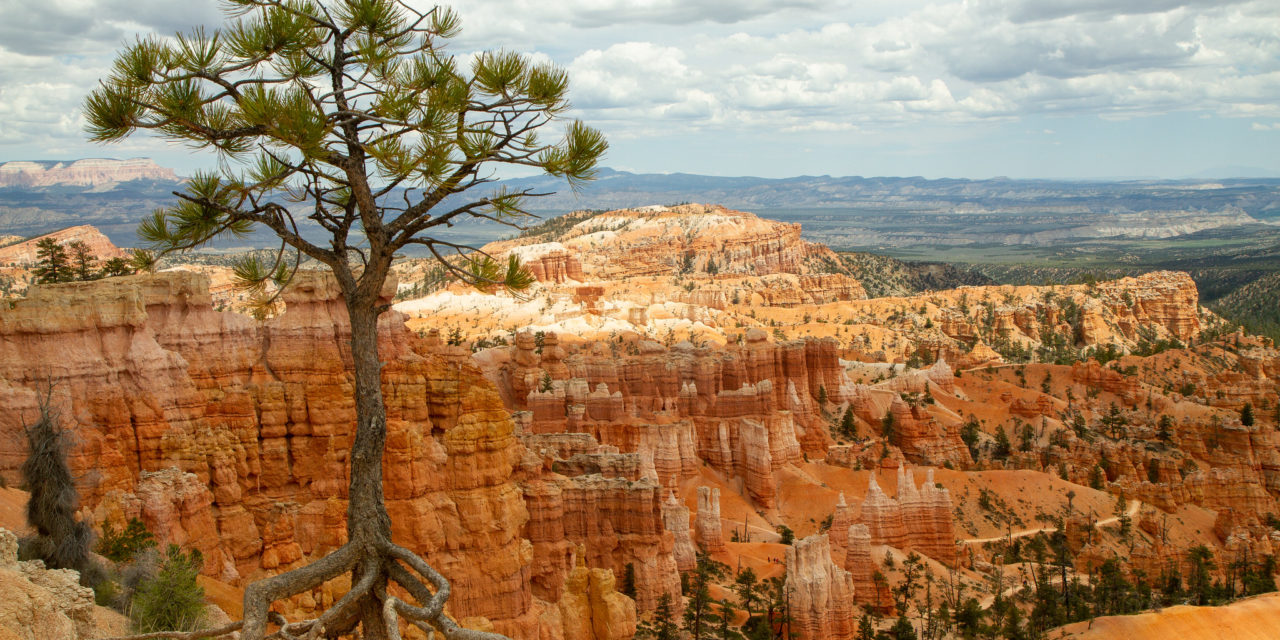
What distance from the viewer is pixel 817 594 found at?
29.5 meters

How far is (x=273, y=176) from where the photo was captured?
8.10m

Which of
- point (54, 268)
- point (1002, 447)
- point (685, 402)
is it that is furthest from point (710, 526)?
point (1002, 447)

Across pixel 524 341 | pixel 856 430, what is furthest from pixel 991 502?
pixel 524 341

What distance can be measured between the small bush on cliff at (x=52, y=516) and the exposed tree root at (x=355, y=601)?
24.2ft

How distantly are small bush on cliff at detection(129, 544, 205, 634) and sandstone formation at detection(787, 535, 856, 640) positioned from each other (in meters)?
18.9

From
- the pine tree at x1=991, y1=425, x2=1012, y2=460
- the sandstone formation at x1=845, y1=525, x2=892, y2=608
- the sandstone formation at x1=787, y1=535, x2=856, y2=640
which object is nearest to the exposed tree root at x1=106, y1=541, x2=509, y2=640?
the sandstone formation at x1=787, y1=535, x2=856, y2=640

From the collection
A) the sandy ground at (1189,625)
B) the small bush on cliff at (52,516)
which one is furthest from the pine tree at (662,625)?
the small bush on cliff at (52,516)

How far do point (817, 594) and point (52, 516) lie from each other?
70.6ft

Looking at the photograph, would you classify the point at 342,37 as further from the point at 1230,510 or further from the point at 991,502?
the point at 1230,510

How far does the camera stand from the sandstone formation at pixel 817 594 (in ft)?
96.2

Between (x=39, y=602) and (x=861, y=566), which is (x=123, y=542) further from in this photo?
(x=861, y=566)

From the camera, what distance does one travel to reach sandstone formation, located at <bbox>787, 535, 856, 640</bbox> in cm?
2931

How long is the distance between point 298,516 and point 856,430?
41546 mm

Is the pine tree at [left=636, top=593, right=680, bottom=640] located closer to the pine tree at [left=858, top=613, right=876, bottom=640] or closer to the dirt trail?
the pine tree at [left=858, top=613, right=876, bottom=640]
